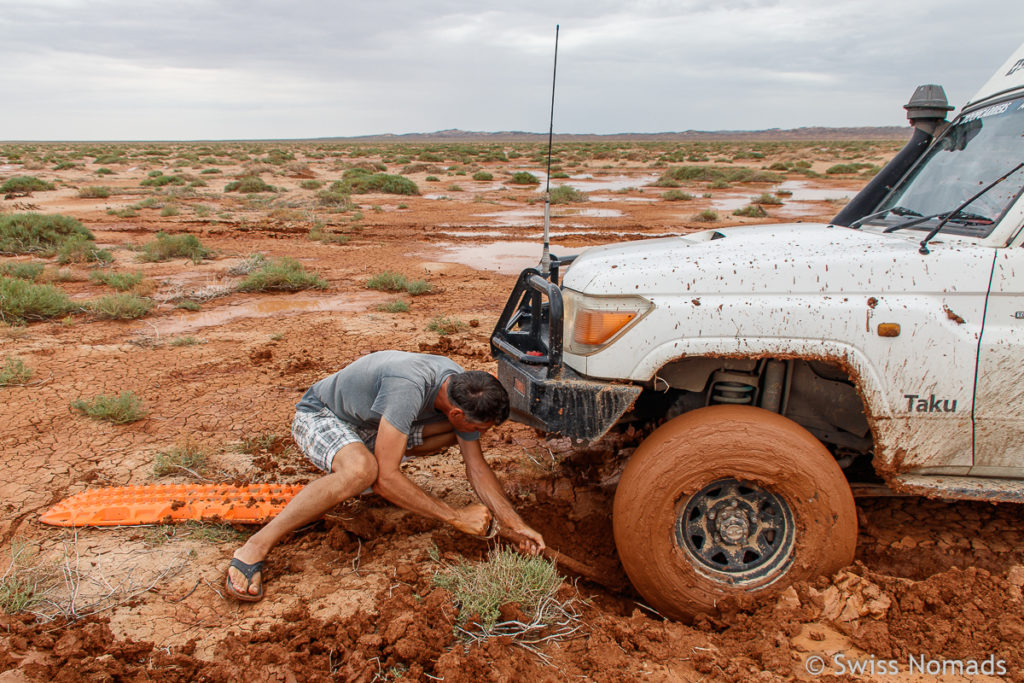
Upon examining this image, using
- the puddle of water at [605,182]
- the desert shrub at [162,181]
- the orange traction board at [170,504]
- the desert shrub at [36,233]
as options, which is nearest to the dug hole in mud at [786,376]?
the orange traction board at [170,504]

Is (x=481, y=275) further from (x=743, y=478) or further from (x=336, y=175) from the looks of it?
(x=336, y=175)

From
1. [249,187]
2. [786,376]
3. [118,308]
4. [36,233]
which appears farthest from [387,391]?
[249,187]

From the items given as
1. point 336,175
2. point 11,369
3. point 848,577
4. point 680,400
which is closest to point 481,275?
point 11,369

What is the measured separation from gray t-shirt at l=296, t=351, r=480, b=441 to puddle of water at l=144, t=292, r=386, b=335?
4617 millimetres

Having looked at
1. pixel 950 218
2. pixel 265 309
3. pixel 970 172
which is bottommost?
pixel 265 309

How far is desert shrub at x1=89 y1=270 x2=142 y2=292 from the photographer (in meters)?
9.10

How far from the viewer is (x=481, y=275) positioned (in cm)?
1060

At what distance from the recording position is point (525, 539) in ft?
10.7

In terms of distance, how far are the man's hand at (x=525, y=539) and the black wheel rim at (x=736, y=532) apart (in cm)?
70

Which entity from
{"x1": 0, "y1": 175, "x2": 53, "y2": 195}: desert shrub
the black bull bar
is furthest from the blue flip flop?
{"x1": 0, "y1": 175, "x2": 53, "y2": 195}: desert shrub

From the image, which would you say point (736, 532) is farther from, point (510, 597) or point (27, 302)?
point (27, 302)

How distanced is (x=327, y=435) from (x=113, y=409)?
2.41 metres

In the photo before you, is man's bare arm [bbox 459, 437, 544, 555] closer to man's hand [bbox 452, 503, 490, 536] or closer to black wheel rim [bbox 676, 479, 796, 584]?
man's hand [bbox 452, 503, 490, 536]

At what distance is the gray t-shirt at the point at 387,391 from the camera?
3.25 m
